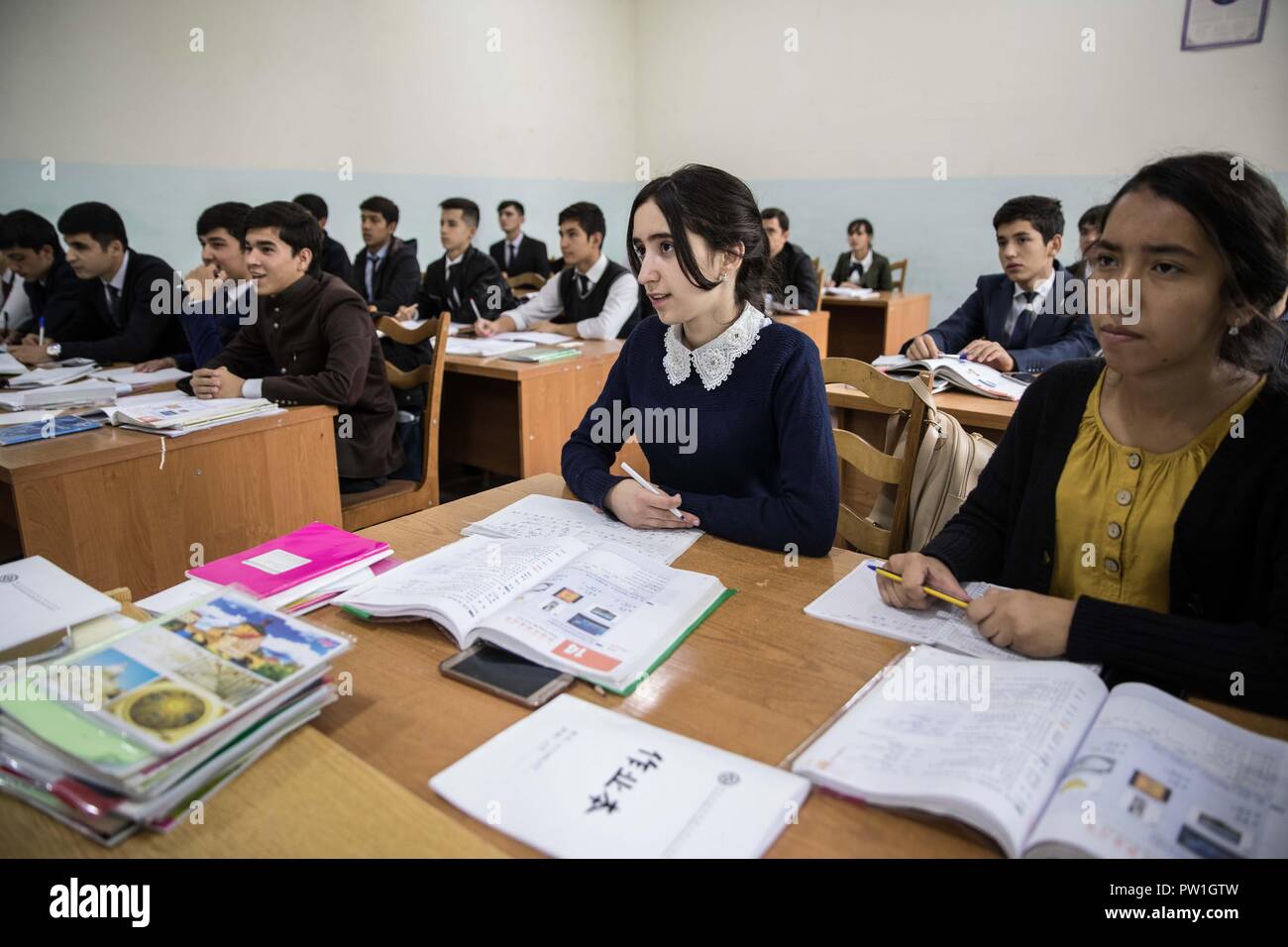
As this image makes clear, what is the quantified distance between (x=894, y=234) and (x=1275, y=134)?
254cm

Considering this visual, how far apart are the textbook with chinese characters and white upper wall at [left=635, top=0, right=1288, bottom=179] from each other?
5.84 meters

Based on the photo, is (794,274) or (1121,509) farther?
(794,274)

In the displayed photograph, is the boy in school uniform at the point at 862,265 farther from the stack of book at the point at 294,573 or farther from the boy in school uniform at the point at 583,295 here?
the stack of book at the point at 294,573

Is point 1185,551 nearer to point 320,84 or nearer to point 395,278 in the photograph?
point 395,278

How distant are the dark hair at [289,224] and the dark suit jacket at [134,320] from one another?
90 cm

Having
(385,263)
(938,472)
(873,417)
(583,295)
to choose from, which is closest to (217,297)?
(583,295)

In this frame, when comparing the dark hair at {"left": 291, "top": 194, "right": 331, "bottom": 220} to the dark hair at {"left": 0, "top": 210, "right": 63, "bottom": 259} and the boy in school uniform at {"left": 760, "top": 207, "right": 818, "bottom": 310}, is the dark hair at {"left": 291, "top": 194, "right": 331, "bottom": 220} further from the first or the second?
the boy in school uniform at {"left": 760, "top": 207, "right": 818, "bottom": 310}

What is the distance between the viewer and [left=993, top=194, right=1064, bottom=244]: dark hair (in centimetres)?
287

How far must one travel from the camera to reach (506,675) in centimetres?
89

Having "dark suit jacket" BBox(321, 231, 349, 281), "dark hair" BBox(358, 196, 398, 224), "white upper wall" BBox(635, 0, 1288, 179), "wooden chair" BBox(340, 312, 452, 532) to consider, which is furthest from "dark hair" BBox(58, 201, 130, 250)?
"white upper wall" BBox(635, 0, 1288, 179)

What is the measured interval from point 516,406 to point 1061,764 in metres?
2.76

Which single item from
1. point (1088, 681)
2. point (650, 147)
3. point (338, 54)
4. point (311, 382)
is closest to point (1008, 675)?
point (1088, 681)

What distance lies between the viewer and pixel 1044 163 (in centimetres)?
613

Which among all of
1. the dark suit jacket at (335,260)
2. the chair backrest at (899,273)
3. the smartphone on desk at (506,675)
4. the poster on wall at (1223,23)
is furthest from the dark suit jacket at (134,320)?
the poster on wall at (1223,23)
